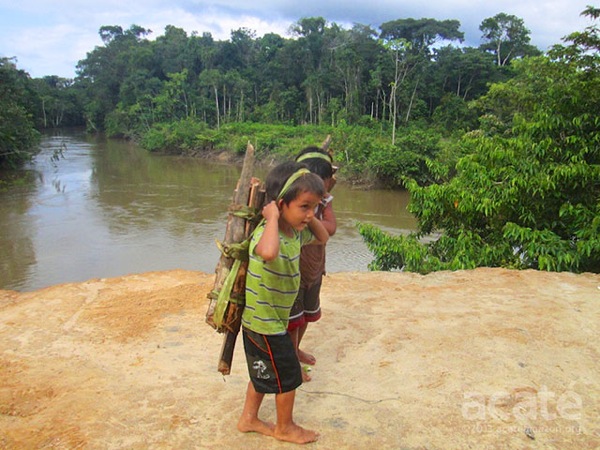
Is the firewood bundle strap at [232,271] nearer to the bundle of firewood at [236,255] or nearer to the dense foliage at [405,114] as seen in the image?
the bundle of firewood at [236,255]

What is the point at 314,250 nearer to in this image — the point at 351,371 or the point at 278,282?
the point at 278,282

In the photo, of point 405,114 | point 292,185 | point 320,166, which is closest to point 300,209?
point 292,185

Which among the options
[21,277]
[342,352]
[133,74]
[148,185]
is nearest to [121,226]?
[21,277]

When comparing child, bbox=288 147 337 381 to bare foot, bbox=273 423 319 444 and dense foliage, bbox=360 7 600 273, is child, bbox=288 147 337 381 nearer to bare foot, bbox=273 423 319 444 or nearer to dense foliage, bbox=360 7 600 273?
bare foot, bbox=273 423 319 444

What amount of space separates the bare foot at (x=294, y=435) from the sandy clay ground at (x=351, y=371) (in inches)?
1.5

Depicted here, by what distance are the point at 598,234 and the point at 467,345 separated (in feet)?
10.1

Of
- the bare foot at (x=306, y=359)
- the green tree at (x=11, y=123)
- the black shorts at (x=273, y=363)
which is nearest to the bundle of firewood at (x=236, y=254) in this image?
the black shorts at (x=273, y=363)

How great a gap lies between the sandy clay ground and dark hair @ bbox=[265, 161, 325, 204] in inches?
47.7

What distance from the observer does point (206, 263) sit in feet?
32.7

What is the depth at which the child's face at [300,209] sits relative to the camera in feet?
6.85

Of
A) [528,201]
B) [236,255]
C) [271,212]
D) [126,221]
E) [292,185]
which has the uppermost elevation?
[292,185]

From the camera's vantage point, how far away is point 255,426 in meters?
2.36

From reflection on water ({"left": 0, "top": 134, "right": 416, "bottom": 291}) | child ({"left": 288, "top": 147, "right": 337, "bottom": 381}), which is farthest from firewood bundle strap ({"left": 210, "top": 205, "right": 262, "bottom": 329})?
reflection on water ({"left": 0, "top": 134, "right": 416, "bottom": 291})

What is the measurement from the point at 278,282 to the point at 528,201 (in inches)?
199
